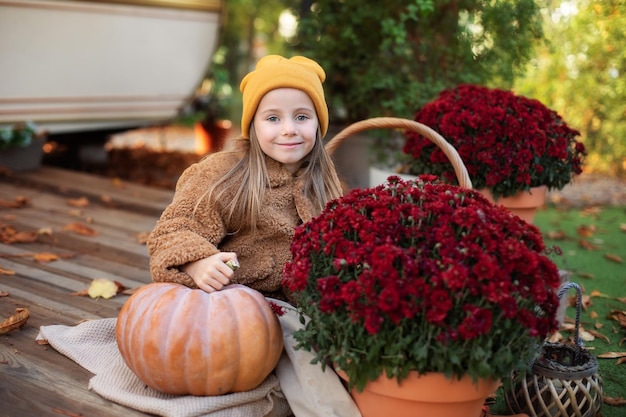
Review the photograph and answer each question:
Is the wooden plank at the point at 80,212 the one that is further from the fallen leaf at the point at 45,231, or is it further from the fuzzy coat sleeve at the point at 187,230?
the fuzzy coat sleeve at the point at 187,230

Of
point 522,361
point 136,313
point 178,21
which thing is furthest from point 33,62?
point 522,361

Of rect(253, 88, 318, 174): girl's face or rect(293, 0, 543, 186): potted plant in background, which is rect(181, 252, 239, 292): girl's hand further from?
rect(293, 0, 543, 186): potted plant in background

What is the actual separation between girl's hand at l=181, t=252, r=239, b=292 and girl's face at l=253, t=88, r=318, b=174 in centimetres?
49

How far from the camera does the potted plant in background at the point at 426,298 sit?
68.5 inches

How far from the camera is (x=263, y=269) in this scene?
2490 millimetres

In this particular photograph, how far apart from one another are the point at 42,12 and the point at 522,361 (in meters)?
4.79

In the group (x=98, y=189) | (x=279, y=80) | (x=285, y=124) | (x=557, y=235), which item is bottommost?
(x=98, y=189)

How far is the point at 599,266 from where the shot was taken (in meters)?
4.16

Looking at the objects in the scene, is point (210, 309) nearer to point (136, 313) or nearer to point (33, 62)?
point (136, 313)

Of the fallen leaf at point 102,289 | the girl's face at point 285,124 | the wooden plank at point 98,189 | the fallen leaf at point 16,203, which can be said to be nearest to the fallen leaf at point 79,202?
the wooden plank at point 98,189

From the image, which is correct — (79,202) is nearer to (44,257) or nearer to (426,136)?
(44,257)

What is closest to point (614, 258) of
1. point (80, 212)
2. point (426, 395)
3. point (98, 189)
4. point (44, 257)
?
point (426, 395)

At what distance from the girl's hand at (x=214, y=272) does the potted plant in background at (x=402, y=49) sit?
236 cm

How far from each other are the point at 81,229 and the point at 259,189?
200 cm
